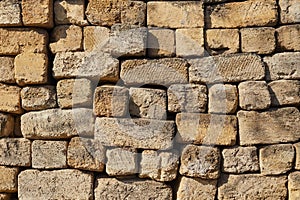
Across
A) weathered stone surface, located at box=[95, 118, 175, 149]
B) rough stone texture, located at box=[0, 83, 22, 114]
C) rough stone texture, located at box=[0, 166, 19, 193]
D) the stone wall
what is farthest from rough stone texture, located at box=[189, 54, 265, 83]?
rough stone texture, located at box=[0, 166, 19, 193]

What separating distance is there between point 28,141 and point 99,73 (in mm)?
980

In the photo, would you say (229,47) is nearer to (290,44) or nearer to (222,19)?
(222,19)

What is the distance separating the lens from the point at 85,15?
15.7 ft

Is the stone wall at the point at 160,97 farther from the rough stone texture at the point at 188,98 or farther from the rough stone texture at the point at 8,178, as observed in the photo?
the rough stone texture at the point at 8,178

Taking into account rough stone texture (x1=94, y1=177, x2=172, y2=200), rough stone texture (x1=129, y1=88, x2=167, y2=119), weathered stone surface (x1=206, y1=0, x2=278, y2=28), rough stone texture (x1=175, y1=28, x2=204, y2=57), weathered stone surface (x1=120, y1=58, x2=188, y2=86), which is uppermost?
weathered stone surface (x1=206, y1=0, x2=278, y2=28)

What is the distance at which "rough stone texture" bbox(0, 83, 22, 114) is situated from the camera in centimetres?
485

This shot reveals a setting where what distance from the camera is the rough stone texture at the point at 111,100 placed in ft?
15.4

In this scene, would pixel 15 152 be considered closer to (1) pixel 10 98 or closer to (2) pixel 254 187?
(1) pixel 10 98

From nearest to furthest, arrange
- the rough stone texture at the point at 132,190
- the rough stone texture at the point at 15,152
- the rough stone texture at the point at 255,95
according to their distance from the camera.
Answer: the rough stone texture at the point at 255,95 → the rough stone texture at the point at 132,190 → the rough stone texture at the point at 15,152

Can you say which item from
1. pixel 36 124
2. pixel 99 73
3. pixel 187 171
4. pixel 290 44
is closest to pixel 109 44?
pixel 99 73

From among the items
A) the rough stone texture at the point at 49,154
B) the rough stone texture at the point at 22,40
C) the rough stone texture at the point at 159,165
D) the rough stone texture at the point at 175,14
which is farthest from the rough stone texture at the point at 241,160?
the rough stone texture at the point at 22,40

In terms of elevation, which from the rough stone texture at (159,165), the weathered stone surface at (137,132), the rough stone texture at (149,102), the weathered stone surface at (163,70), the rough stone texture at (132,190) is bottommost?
the rough stone texture at (132,190)

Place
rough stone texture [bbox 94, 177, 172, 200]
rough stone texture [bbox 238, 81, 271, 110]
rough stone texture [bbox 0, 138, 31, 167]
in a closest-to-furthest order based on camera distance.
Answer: rough stone texture [bbox 238, 81, 271, 110], rough stone texture [bbox 94, 177, 172, 200], rough stone texture [bbox 0, 138, 31, 167]

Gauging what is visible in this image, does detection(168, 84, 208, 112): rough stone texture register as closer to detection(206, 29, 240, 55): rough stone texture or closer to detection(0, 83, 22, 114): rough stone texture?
detection(206, 29, 240, 55): rough stone texture
